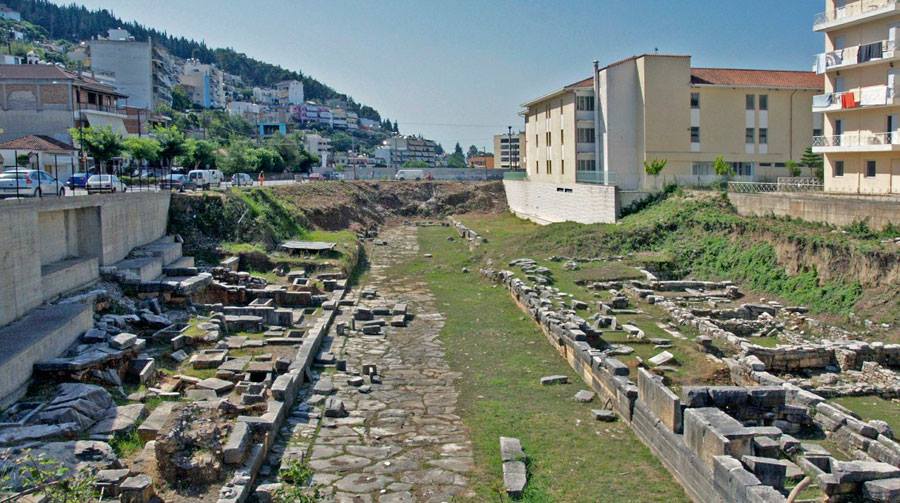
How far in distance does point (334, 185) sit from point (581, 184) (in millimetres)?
25335

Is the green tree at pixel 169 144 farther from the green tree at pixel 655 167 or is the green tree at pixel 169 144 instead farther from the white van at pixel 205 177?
the green tree at pixel 655 167

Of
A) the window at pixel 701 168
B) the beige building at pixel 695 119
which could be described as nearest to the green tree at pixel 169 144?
the beige building at pixel 695 119

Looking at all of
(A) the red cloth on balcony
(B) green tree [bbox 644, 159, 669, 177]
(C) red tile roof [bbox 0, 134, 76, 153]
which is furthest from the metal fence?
(C) red tile roof [bbox 0, 134, 76, 153]

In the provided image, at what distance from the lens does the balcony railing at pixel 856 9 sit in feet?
102

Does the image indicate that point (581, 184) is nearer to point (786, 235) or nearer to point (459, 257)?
point (459, 257)

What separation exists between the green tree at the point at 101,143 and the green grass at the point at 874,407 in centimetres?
3390

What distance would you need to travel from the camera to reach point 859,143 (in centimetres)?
3306

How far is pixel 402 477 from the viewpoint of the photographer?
38.2 feet

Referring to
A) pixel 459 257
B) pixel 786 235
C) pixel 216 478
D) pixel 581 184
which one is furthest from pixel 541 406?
pixel 581 184

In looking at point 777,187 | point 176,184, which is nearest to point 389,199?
point 176,184

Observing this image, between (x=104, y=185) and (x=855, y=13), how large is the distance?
100 ft

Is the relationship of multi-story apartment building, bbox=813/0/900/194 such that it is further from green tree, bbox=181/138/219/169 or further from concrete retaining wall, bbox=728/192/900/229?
green tree, bbox=181/138/219/169

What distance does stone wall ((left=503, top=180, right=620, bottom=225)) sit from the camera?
39094 millimetres

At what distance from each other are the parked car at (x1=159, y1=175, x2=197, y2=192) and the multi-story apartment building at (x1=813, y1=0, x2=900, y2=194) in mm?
28868
